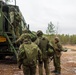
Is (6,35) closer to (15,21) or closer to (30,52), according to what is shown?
(15,21)

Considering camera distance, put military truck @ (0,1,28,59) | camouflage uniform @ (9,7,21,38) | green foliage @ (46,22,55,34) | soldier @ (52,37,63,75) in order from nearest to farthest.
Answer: soldier @ (52,37,63,75), military truck @ (0,1,28,59), camouflage uniform @ (9,7,21,38), green foliage @ (46,22,55,34)

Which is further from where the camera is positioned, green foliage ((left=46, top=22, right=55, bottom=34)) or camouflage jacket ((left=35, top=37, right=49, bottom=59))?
green foliage ((left=46, top=22, right=55, bottom=34))

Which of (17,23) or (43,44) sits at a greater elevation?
(17,23)

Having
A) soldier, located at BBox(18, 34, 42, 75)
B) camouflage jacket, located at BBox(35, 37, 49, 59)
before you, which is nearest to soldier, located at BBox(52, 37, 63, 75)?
camouflage jacket, located at BBox(35, 37, 49, 59)

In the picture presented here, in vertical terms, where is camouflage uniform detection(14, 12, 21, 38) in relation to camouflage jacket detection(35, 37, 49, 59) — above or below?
above

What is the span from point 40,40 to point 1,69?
4.09 meters

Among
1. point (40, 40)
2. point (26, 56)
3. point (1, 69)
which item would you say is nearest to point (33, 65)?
point (26, 56)

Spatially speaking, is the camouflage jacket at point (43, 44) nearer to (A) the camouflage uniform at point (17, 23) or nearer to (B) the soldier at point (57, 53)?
(B) the soldier at point (57, 53)

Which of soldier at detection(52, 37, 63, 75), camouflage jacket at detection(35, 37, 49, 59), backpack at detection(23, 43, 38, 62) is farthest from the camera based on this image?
soldier at detection(52, 37, 63, 75)

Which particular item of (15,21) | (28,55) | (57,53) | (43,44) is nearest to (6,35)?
(15,21)

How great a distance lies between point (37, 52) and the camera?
905cm

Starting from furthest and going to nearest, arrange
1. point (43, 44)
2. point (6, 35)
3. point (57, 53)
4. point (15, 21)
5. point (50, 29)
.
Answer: point (50, 29), point (15, 21), point (6, 35), point (57, 53), point (43, 44)

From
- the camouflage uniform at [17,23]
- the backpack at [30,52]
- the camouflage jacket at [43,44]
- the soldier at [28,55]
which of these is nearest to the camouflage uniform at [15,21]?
the camouflage uniform at [17,23]

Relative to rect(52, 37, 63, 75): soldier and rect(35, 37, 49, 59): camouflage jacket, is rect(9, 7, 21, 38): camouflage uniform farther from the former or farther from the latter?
rect(35, 37, 49, 59): camouflage jacket
